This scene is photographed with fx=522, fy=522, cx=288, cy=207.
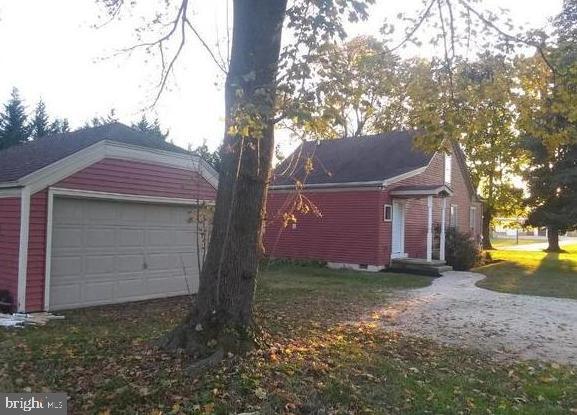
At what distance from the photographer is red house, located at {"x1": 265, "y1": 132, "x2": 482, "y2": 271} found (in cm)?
1942

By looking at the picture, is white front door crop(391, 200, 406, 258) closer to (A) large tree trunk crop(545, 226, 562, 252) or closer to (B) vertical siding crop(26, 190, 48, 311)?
(B) vertical siding crop(26, 190, 48, 311)

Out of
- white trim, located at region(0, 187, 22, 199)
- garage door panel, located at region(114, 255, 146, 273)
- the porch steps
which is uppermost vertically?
white trim, located at region(0, 187, 22, 199)

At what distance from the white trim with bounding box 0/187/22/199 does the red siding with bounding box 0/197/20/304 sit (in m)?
0.07

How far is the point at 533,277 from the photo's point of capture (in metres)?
18.5

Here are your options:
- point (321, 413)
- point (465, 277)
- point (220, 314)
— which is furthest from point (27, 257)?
point (465, 277)

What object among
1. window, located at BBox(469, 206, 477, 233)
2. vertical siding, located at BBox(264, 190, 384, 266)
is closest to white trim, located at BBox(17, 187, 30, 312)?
vertical siding, located at BBox(264, 190, 384, 266)

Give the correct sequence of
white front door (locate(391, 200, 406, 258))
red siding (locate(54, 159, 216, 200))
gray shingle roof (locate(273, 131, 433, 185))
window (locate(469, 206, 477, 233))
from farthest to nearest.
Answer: window (locate(469, 206, 477, 233))
gray shingle roof (locate(273, 131, 433, 185))
white front door (locate(391, 200, 406, 258))
red siding (locate(54, 159, 216, 200))

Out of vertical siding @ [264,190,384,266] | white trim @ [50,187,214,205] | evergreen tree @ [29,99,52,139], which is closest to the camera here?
white trim @ [50,187,214,205]

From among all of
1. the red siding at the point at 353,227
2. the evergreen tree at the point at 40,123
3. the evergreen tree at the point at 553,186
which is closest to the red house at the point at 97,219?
the red siding at the point at 353,227

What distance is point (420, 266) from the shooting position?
1906 centimetres

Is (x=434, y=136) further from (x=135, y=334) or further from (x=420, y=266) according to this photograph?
(x=420, y=266)

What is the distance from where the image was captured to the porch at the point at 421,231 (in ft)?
63.0

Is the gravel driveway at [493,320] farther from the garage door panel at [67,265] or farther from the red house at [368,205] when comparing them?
the garage door panel at [67,265]

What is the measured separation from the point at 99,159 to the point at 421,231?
49.3 ft
